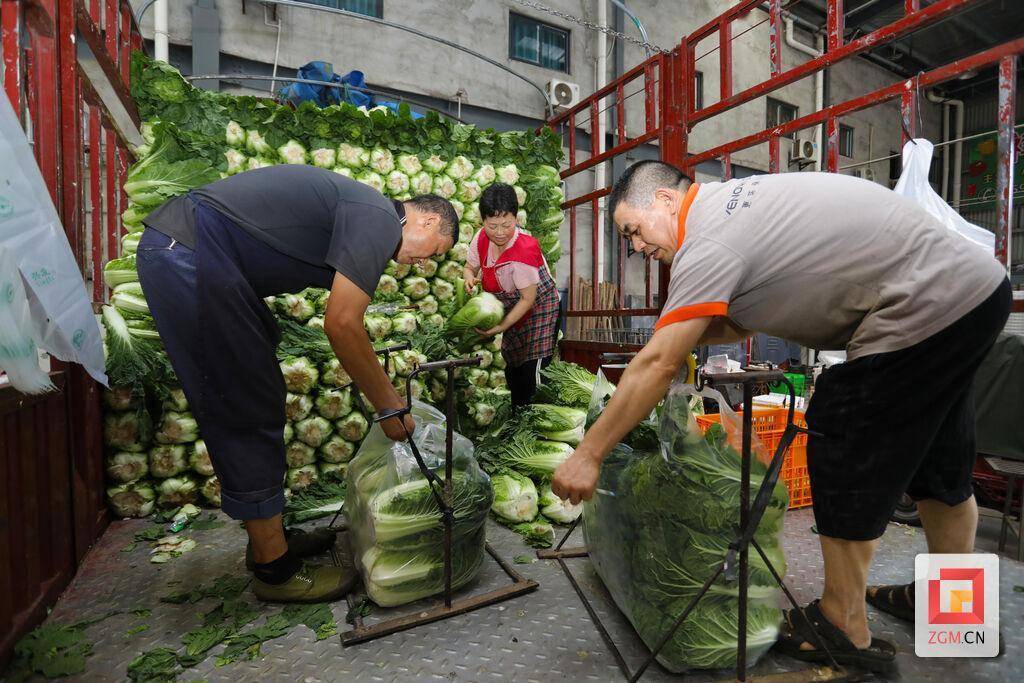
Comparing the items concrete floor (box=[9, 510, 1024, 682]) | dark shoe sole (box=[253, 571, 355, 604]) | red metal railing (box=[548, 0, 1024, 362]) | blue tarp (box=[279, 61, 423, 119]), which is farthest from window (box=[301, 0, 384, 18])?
dark shoe sole (box=[253, 571, 355, 604])

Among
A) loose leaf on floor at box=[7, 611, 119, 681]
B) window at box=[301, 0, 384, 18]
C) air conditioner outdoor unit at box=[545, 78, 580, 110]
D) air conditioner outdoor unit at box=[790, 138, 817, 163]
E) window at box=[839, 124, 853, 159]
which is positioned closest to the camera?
loose leaf on floor at box=[7, 611, 119, 681]

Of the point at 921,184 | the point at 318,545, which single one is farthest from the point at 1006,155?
the point at 318,545

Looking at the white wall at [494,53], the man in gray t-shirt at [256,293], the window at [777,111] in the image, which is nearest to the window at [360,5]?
the white wall at [494,53]

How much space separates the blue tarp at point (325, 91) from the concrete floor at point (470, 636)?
4423mm

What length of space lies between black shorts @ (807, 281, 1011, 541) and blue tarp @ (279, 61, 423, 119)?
4.83 m

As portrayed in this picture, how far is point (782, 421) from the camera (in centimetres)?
318

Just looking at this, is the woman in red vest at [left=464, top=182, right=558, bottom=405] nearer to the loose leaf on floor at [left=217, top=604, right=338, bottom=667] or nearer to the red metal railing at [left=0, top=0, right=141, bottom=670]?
→ the loose leaf on floor at [left=217, top=604, right=338, bottom=667]

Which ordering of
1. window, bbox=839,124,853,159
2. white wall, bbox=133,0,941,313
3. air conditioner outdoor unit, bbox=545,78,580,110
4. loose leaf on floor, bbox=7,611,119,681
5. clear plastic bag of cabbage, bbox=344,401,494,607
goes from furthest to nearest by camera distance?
window, bbox=839,124,853,159 → air conditioner outdoor unit, bbox=545,78,580,110 → white wall, bbox=133,0,941,313 → clear plastic bag of cabbage, bbox=344,401,494,607 → loose leaf on floor, bbox=7,611,119,681

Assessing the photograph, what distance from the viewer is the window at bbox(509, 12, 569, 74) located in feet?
30.0

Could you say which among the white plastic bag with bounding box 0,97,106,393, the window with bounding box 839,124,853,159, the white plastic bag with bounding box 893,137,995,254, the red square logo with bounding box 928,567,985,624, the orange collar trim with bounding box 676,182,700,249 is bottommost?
the red square logo with bounding box 928,567,985,624

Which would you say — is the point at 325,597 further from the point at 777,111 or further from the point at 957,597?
the point at 777,111

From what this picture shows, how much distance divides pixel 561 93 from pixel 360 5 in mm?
3296

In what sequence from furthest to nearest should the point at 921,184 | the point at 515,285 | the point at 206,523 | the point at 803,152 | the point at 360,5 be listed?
the point at 803,152 → the point at 360,5 → the point at 515,285 → the point at 206,523 → the point at 921,184
